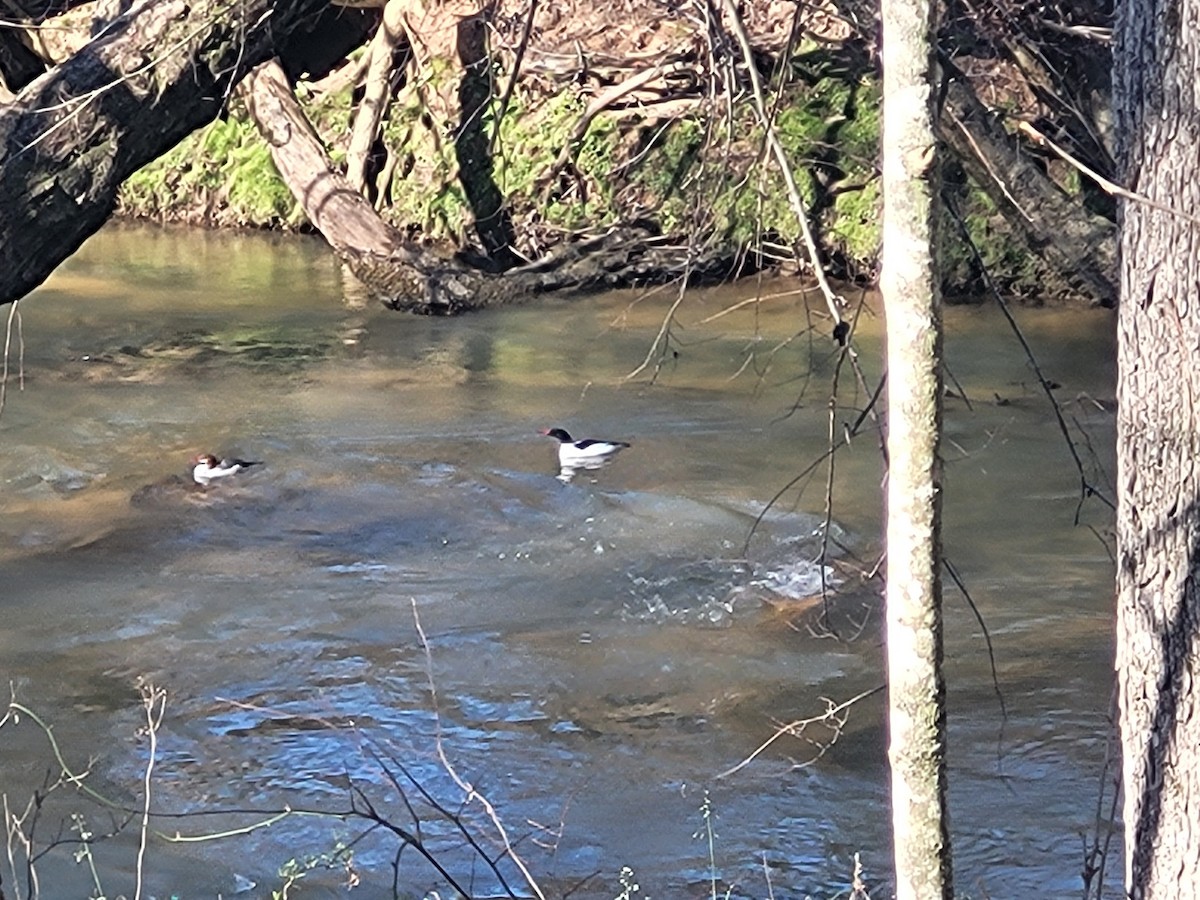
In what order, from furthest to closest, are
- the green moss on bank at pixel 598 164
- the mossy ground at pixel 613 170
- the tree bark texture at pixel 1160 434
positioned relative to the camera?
the green moss on bank at pixel 598 164
the mossy ground at pixel 613 170
the tree bark texture at pixel 1160 434

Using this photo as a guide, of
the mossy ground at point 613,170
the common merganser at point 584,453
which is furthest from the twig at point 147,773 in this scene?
the mossy ground at point 613,170

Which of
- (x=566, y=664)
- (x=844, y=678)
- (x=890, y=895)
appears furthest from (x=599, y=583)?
(x=890, y=895)

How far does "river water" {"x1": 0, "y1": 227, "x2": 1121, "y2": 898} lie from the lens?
5.93 m

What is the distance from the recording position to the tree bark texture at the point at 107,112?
23.2 feet

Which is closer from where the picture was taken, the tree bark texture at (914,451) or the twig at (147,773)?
the tree bark texture at (914,451)

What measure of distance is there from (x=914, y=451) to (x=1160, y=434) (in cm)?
84

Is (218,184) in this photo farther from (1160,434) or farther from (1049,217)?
(1160,434)

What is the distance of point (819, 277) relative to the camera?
3.14 meters

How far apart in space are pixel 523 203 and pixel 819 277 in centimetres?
1392

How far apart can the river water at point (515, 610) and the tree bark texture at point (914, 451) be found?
44.2 inches

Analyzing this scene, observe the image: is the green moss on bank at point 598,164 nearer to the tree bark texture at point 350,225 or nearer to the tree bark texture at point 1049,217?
the tree bark texture at point 350,225

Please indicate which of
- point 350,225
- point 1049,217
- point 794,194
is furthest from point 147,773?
point 350,225

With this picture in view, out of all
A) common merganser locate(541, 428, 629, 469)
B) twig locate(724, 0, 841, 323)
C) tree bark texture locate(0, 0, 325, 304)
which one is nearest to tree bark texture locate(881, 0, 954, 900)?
twig locate(724, 0, 841, 323)

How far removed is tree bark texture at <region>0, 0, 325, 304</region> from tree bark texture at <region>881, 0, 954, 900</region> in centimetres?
491
